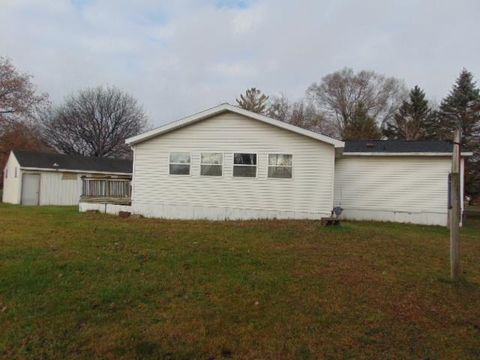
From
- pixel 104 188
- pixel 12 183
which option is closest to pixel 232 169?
pixel 104 188

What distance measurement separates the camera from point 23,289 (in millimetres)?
5246

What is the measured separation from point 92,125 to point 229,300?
136 feet

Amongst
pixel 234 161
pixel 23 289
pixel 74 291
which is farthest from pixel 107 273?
pixel 234 161

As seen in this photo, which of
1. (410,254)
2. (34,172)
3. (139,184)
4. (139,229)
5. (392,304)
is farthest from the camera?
(34,172)

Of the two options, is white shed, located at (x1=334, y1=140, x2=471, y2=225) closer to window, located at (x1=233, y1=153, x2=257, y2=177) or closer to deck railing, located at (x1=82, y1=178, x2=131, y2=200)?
window, located at (x1=233, y1=153, x2=257, y2=177)

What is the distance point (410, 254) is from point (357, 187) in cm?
856

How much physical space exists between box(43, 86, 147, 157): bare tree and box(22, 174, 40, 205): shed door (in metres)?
19.5

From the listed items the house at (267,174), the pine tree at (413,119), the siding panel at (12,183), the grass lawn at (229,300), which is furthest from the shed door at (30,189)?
the pine tree at (413,119)

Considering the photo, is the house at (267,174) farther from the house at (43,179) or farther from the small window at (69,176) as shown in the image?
the small window at (69,176)

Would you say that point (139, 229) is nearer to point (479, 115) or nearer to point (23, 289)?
point (23, 289)

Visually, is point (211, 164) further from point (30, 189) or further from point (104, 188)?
point (30, 189)

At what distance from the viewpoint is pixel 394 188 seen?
15953 millimetres

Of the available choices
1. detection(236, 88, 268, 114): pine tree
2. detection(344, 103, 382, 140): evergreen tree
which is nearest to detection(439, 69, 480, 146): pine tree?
detection(344, 103, 382, 140): evergreen tree

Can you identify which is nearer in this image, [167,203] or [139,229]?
[139,229]
